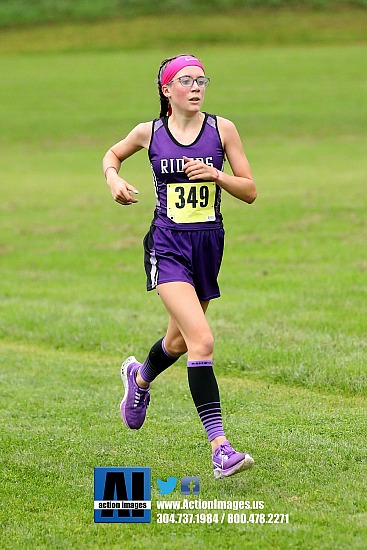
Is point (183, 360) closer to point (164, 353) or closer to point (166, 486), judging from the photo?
point (164, 353)

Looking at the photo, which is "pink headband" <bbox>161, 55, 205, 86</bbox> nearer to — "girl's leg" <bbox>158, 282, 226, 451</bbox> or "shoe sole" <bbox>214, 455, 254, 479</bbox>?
"girl's leg" <bbox>158, 282, 226, 451</bbox>

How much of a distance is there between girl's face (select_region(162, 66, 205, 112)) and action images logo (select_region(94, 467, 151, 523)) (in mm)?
2248

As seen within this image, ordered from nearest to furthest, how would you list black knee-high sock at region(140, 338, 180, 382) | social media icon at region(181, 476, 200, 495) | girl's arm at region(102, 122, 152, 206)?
social media icon at region(181, 476, 200, 495)
girl's arm at region(102, 122, 152, 206)
black knee-high sock at region(140, 338, 180, 382)

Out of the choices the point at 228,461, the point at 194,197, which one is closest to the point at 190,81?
the point at 194,197

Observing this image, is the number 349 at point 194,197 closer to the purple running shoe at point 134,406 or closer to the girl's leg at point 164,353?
the girl's leg at point 164,353

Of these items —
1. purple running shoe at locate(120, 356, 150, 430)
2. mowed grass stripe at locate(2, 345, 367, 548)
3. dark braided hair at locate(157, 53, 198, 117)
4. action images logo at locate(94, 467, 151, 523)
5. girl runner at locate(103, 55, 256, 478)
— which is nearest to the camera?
mowed grass stripe at locate(2, 345, 367, 548)

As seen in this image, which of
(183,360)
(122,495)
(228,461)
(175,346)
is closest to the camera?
(122,495)

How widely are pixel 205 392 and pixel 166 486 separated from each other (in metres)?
0.60

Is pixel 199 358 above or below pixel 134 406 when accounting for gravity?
above

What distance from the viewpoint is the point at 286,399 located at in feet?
26.9

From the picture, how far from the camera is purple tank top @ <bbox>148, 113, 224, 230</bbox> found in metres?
6.47

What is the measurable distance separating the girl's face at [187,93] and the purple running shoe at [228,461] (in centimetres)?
209

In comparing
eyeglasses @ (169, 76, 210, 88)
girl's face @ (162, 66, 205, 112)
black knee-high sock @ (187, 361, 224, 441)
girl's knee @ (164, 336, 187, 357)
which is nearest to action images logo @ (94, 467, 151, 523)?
black knee-high sock @ (187, 361, 224, 441)

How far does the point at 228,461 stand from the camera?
5.79 metres
